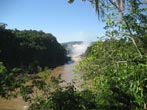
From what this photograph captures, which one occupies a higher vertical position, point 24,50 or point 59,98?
point 59,98

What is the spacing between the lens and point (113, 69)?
38.7ft

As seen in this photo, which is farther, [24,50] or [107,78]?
[24,50]

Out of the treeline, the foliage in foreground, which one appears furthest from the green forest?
the treeline

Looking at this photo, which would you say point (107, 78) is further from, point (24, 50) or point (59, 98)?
point (24, 50)

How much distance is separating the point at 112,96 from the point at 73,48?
170 m

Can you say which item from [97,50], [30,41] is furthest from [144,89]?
[30,41]

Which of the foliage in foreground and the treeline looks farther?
the treeline

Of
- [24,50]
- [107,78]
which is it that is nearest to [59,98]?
[107,78]

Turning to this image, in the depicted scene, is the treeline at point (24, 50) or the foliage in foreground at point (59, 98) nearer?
the foliage in foreground at point (59, 98)

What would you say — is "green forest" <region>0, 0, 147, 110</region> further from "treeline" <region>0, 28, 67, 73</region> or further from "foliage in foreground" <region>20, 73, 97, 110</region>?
"treeline" <region>0, 28, 67, 73</region>

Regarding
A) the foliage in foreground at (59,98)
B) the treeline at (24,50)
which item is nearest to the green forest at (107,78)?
the foliage in foreground at (59,98)

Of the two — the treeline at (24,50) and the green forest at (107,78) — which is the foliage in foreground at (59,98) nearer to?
the green forest at (107,78)

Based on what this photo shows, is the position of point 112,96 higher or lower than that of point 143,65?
lower

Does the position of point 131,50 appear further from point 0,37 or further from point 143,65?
point 0,37
